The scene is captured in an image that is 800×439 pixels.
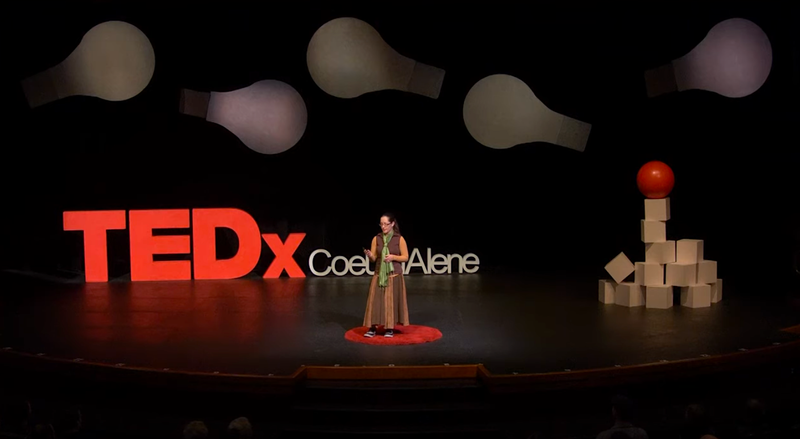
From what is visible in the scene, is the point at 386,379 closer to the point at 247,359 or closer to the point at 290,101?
the point at 247,359

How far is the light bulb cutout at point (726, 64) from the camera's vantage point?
8883 mm

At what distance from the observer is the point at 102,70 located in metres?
9.45

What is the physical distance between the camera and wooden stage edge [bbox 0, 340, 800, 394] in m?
5.25

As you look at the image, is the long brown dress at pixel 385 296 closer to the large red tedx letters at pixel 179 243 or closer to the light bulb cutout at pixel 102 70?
the large red tedx letters at pixel 179 243

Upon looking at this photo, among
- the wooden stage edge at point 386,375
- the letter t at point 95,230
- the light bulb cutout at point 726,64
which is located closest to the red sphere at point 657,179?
the light bulb cutout at point 726,64

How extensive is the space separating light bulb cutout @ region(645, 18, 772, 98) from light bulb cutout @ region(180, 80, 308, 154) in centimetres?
443

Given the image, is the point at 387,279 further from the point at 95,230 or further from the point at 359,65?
the point at 95,230

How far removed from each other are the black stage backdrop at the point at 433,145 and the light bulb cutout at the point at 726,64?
0.16m

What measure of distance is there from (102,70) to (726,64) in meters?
7.35

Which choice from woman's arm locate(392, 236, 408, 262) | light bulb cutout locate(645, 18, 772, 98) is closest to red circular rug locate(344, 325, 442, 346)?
woman's arm locate(392, 236, 408, 262)

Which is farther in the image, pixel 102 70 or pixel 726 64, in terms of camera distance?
pixel 102 70

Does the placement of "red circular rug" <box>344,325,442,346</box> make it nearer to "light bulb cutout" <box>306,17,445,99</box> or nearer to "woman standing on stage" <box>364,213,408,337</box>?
"woman standing on stage" <box>364,213,408,337</box>

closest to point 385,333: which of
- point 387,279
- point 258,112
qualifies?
point 387,279

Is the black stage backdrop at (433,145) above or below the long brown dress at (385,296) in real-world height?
above
